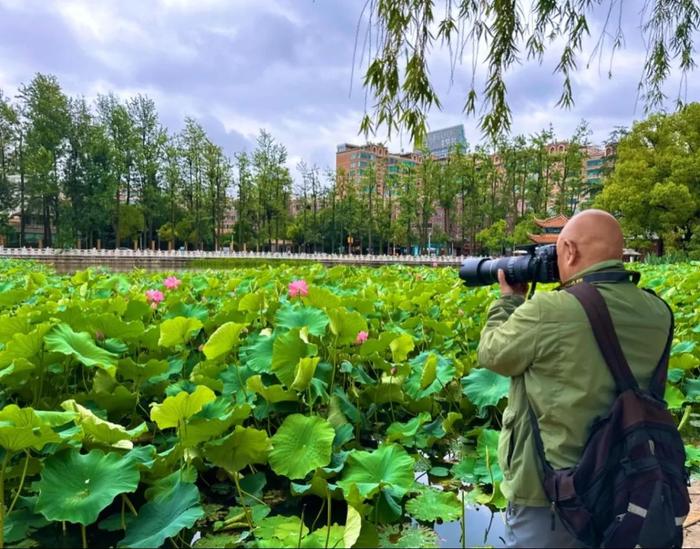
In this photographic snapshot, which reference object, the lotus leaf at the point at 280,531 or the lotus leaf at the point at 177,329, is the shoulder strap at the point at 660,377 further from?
the lotus leaf at the point at 177,329

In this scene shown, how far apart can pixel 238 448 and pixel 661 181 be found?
2123 cm

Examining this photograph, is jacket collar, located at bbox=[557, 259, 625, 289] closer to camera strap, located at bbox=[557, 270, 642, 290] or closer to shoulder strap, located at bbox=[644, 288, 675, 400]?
camera strap, located at bbox=[557, 270, 642, 290]

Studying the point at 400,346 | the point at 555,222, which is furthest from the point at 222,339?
the point at 555,222

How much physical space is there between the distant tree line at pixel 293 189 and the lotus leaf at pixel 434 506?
19.2 m

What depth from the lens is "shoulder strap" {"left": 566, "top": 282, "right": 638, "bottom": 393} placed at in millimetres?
1080

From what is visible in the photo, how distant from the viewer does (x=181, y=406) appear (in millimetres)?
1315

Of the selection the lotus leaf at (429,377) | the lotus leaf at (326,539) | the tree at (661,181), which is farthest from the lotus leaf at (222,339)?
the tree at (661,181)

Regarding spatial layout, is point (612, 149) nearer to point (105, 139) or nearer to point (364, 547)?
point (105, 139)

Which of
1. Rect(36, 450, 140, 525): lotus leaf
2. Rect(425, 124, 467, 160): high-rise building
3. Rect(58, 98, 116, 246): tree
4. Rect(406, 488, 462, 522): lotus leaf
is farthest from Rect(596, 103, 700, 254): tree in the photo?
Rect(58, 98, 116, 246): tree

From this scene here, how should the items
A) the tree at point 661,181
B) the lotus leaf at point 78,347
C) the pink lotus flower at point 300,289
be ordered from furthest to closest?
the tree at point 661,181 → the pink lotus flower at point 300,289 → the lotus leaf at point 78,347

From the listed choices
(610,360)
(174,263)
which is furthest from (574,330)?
(174,263)

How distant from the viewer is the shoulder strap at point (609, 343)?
108 cm

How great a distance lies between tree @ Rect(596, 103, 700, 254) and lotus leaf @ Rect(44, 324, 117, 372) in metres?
19.6

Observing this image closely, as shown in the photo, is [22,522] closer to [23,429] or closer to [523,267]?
[23,429]
